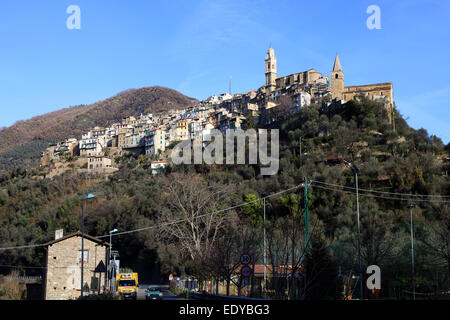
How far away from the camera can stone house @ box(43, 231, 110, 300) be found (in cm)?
4194

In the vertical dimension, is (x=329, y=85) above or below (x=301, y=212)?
above

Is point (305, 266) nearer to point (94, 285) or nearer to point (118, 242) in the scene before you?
point (94, 285)

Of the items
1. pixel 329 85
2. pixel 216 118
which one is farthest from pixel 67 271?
pixel 216 118

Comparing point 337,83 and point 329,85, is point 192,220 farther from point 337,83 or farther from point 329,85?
point 329,85

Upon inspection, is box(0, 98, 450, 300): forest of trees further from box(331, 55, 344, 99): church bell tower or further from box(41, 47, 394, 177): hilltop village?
box(41, 47, 394, 177): hilltop village

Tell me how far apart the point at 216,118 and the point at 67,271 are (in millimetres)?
102199

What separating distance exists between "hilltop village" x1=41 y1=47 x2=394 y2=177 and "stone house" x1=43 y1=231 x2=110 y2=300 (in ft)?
196

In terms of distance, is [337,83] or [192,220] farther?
[337,83]

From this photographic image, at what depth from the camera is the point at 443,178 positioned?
55750 millimetres

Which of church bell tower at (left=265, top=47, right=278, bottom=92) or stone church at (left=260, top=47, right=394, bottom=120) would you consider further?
church bell tower at (left=265, top=47, right=278, bottom=92)

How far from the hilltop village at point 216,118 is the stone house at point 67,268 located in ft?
196

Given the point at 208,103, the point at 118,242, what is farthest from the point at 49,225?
the point at 208,103

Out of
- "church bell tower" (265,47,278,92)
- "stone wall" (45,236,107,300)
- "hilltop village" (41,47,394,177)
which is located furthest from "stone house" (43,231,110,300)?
"church bell tower" (265,47,278,92)

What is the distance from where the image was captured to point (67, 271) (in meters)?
42.1
